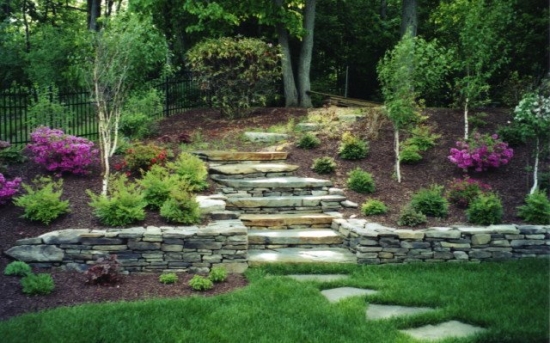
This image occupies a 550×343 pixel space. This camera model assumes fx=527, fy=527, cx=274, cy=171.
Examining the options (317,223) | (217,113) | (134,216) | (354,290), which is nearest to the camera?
(354,290)

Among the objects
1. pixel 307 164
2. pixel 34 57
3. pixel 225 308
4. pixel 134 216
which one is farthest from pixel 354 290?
pixel 34 57

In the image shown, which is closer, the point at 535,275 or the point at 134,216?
the point at 535,275

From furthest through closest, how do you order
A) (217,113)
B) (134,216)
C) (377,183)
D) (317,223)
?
(217,113) < (377,183) < (317,223) < (134,216)

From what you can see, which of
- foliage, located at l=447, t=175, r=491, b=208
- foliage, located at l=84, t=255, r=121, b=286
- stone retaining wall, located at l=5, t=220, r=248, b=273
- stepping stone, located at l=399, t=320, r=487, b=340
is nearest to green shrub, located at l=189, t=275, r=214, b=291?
stone retaining wall, located at l=5, t=220, r=248, b=273

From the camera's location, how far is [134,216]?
6414 mm

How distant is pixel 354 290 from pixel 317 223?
83.7 inches

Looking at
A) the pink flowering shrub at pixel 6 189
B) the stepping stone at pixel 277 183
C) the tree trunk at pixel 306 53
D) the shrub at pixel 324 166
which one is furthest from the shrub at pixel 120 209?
the tree trunk at pixel 306 53

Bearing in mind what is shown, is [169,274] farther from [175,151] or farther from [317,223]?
[175,151]

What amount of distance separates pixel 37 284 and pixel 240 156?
14.8 feet

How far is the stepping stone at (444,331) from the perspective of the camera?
4359 millimetres

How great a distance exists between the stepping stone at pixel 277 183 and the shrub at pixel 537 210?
2.86 metres

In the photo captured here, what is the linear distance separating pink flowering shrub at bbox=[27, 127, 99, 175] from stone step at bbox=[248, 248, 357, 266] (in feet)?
9.83

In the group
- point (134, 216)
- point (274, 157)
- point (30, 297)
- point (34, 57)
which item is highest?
point (34, 57)

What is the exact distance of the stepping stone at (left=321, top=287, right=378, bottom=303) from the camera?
5.28 meters
